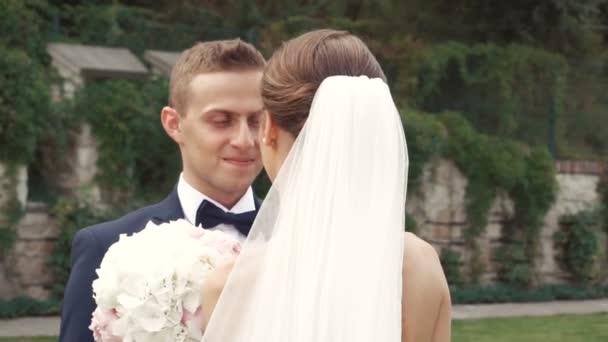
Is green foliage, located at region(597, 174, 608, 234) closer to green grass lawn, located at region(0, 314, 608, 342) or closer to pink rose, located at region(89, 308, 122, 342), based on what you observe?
green grass lawn, located at region(0, 314, 608, 342)

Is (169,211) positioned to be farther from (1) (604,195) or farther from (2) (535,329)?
(1) (604,195)

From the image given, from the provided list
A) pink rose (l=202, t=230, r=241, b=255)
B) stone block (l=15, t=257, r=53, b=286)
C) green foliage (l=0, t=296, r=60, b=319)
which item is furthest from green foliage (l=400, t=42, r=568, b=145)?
pink rose (l=202, t=230, r=241, b=255)

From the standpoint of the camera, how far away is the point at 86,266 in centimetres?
259

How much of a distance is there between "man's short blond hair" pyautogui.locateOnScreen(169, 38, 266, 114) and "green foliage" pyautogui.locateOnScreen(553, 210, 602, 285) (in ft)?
30.4

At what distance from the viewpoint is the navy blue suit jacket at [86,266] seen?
8.29ft

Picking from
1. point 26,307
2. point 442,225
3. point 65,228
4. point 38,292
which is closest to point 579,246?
point 442,225

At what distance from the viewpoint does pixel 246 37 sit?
400 inches

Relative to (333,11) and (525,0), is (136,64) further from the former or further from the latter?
(525,0)

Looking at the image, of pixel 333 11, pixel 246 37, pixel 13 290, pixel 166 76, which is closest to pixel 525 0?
pixel 333 11

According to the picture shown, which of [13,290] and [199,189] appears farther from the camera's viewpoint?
[13,290]

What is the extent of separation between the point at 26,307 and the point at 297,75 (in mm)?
6373

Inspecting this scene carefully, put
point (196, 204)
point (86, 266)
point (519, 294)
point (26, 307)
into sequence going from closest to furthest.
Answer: point (86, 266)
point (196, 204)
point (26, 307)
point (519, 294)

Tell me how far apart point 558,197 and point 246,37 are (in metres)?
4.03

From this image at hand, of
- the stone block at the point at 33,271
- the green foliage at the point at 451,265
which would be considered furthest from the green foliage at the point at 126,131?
the green foliage at the point at 451,265
